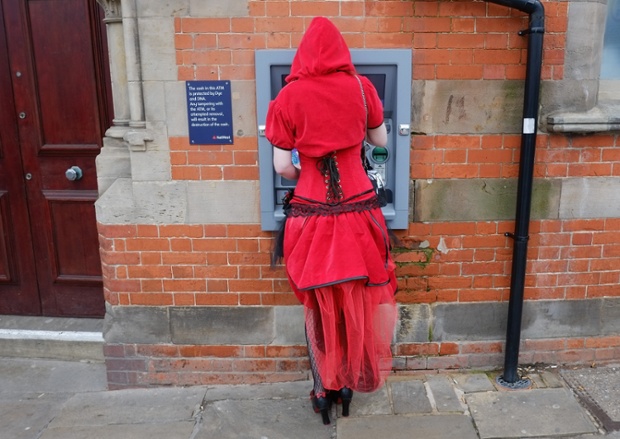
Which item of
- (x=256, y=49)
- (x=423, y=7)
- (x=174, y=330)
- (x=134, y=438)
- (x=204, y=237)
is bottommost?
(x=134, y=438)

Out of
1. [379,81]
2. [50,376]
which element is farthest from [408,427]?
[50,376]

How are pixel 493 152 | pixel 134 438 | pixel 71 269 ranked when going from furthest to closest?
pixel 71 269
pixel 493 152
pixel 134 438

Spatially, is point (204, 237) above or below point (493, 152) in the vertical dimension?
below

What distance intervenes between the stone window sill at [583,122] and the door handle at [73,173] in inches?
130

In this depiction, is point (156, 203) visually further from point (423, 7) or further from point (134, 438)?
point (423, 7)

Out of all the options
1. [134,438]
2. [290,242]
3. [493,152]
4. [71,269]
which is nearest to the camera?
[290,242]

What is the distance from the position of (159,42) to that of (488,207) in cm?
229

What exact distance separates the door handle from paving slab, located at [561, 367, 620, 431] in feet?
12.3

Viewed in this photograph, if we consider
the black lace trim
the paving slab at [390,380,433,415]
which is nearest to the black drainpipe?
the paving slab at [390,380,433,415]

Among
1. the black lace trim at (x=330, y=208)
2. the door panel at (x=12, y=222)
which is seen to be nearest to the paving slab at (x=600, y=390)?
the black lace trim at (x=330, y=208)

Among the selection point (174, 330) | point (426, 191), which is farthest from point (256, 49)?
point (174, 330)

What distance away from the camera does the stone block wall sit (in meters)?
3.33

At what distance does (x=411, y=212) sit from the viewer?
358 cm

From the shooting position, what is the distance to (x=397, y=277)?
369 centimetres
